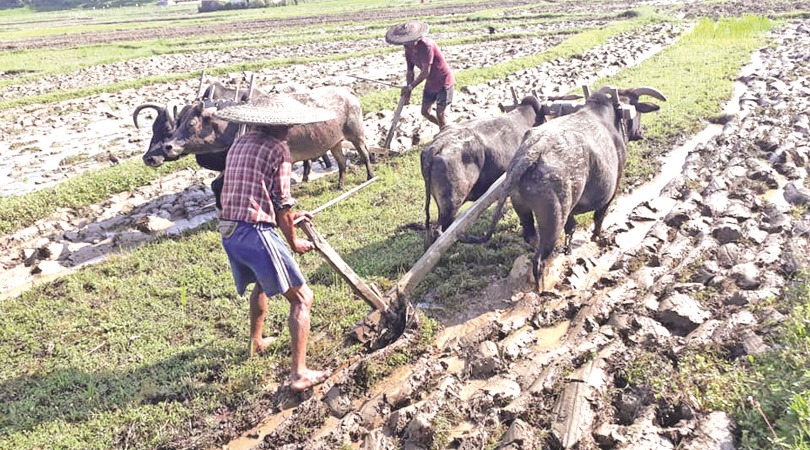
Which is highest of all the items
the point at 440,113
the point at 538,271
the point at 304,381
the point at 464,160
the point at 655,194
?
the point at 464,160

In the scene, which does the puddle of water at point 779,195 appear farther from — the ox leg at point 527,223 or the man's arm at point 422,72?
the man's arm at point 422,72

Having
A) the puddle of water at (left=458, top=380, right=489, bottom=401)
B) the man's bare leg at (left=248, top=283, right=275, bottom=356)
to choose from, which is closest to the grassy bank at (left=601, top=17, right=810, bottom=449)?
the puddle of water at (left=458, top=380, right=489, bottom=401)

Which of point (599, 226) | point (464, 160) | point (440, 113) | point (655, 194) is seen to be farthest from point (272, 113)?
point (440, 113)

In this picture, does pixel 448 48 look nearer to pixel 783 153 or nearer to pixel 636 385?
pixel 783 153

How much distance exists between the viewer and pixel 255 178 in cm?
459

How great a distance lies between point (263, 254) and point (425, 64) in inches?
249

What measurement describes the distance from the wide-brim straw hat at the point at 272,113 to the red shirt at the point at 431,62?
5.42 m

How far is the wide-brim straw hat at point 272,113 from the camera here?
4.55 metres

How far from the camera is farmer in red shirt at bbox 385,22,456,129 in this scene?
984 centimetres

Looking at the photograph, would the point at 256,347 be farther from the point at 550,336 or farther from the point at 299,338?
the point at 550,336

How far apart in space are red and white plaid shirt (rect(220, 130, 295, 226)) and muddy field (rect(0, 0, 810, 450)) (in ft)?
4.97

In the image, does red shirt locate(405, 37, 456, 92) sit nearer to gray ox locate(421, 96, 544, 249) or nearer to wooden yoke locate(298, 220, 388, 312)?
gray ox locate(421, 96, 544, 249)

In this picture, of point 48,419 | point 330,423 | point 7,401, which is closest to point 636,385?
point 330,423

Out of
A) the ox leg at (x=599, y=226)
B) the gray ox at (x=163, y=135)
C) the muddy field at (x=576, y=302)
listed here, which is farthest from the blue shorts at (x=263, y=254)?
the gray ox at (x=163, y=135)
